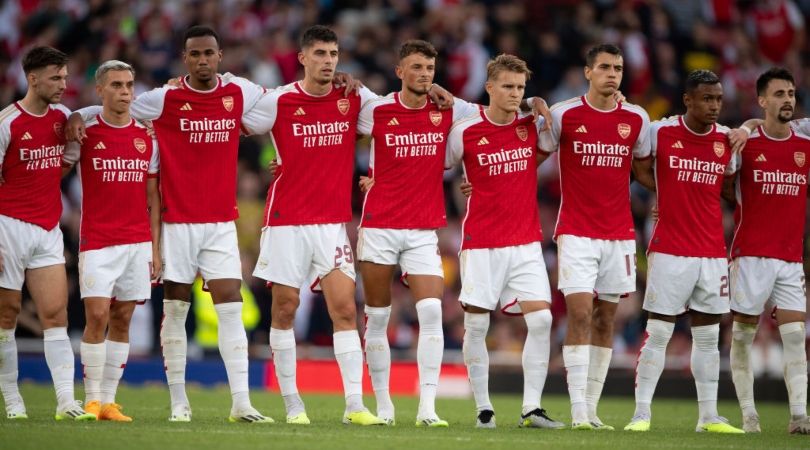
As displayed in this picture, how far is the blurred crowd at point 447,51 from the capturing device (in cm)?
2108

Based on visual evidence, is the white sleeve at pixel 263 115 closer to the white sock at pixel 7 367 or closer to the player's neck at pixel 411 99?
the player's neck at pixel 411 99

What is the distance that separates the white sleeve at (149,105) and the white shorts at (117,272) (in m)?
1.14

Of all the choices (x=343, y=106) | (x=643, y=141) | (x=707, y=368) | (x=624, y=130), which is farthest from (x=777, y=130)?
(x=343, y=106)

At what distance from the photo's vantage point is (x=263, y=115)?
12.5m

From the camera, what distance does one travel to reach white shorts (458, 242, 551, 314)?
12.4 m

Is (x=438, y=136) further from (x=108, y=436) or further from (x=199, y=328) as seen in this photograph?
(x=199, y=328)

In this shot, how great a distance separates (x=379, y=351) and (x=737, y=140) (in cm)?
383

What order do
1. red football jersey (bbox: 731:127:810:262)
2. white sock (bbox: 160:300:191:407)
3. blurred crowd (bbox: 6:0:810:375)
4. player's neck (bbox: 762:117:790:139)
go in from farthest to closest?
blurred crowd (bbox: 6:0:810:375)
player's neck (bbox: 762:117:790:139)
red football jersey (bbox: 731:127:810:262)
white sock (bbox: 160:300:191:407)

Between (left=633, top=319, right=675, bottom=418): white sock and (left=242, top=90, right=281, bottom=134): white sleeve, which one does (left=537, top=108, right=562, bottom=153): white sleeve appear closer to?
(left=633, top=319, right=675, bottom=418): white sock

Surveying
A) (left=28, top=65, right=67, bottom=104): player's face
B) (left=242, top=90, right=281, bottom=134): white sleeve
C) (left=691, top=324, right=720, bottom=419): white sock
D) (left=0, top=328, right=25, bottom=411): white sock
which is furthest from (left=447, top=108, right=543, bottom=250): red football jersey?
(left=0, top=328, right=25, bottom=411): white sock

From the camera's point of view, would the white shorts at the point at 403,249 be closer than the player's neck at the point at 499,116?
Yes

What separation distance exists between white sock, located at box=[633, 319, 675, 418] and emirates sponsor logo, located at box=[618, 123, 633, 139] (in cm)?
172

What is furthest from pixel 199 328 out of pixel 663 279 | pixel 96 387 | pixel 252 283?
pixel 663 279

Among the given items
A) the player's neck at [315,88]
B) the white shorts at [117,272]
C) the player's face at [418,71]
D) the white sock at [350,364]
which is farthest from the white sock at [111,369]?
the player's face at [418,71]
